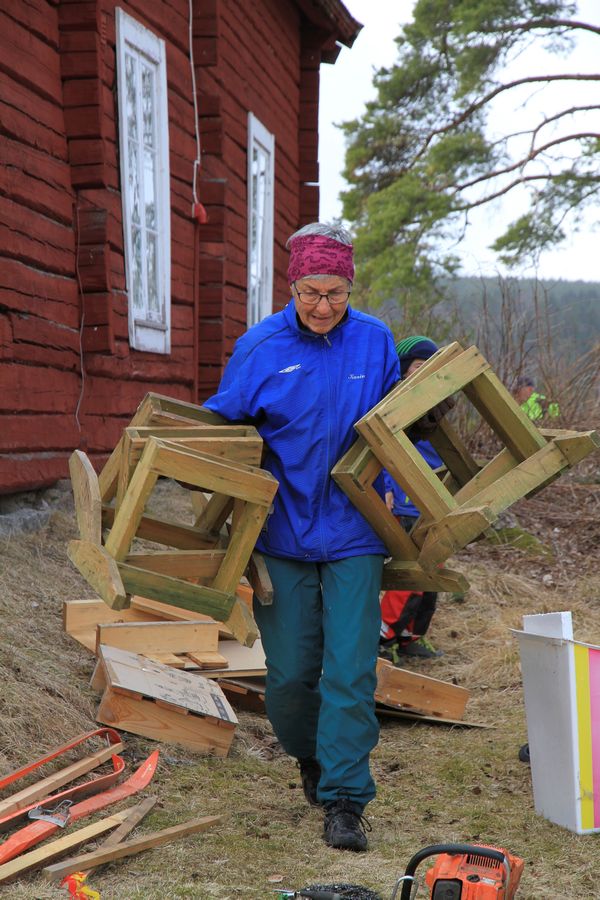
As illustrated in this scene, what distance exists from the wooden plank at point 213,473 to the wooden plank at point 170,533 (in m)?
0.43

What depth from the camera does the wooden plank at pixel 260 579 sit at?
3543 millimetres

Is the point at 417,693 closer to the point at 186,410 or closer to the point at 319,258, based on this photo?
the point at 186,410

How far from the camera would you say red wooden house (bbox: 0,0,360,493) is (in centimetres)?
607

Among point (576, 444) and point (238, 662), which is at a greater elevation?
point (576, 444)

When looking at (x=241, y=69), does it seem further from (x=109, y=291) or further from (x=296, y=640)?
(x=296, y=640)

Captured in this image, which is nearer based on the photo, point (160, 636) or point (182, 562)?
point (182, 562)

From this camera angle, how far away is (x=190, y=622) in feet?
16.7

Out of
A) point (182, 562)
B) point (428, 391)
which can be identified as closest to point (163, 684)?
point (182, 562)

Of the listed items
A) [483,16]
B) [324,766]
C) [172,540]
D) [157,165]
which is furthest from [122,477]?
[483,16]

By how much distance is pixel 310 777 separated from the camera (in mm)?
3900

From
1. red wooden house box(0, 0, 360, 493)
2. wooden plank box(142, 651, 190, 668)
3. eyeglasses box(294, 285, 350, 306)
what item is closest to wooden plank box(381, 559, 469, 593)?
eyeglasses box(294, 285, 350, 306)

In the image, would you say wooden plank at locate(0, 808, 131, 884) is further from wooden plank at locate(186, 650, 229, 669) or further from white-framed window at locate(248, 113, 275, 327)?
white-framed window at locate(248, 113, 275, 327)

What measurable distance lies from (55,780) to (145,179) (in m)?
5.28

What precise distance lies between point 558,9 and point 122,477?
58.8ft
